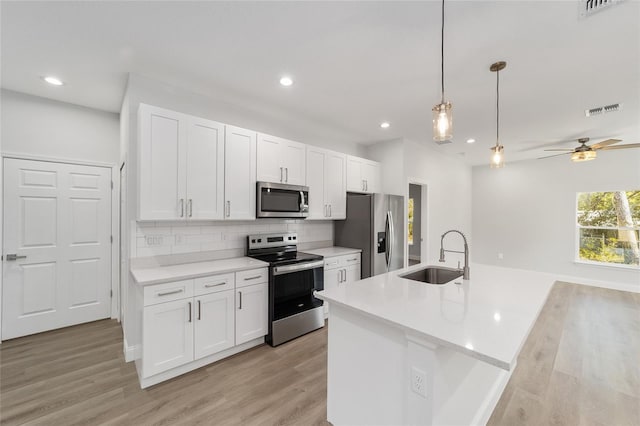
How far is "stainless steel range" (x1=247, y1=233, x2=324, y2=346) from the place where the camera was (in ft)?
9.39

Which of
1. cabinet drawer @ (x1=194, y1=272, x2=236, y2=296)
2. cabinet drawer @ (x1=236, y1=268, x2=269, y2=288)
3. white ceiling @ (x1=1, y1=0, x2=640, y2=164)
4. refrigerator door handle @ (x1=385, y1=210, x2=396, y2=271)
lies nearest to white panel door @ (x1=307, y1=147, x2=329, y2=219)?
white ceiling @ (x1=1, y1=0, x2=640, y2=164)

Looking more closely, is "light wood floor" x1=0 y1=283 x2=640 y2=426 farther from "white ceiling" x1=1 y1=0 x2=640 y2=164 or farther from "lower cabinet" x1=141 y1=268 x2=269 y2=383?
"white ceiling" x1=1 y1=0 x2=640 y2=164

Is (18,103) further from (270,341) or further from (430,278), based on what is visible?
(430,278)

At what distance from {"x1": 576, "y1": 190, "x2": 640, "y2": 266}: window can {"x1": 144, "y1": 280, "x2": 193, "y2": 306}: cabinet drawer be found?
746 cm

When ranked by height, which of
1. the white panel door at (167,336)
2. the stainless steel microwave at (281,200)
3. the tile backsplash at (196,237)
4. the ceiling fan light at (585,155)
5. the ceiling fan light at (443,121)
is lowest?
the white panel door at (167,336)

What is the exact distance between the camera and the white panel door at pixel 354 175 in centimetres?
419

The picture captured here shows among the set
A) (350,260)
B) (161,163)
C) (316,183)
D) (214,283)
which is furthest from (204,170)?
(350,260)

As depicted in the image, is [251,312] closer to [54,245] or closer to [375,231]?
[375,231]

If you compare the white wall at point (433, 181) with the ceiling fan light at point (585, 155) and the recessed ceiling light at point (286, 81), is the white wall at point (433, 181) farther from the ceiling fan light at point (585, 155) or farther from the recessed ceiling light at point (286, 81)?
the recessed ceiling light at point (286, 81)

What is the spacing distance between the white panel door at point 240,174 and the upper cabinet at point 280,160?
0.35 feet

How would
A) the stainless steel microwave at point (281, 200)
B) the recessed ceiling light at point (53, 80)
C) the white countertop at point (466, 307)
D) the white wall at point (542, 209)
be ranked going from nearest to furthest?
the white countertop at point (466, 307) < the recessed ceiling light at point (53, 80) < the stainless steel microwave at point (281, 200) < the white wall at point (542, 209)

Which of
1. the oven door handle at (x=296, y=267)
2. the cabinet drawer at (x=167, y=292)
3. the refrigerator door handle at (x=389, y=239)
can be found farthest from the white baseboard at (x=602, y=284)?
the cabinet drawer at (x=167, y=292)

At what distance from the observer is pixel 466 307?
4.85 feet

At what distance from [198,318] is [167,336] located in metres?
0.26
